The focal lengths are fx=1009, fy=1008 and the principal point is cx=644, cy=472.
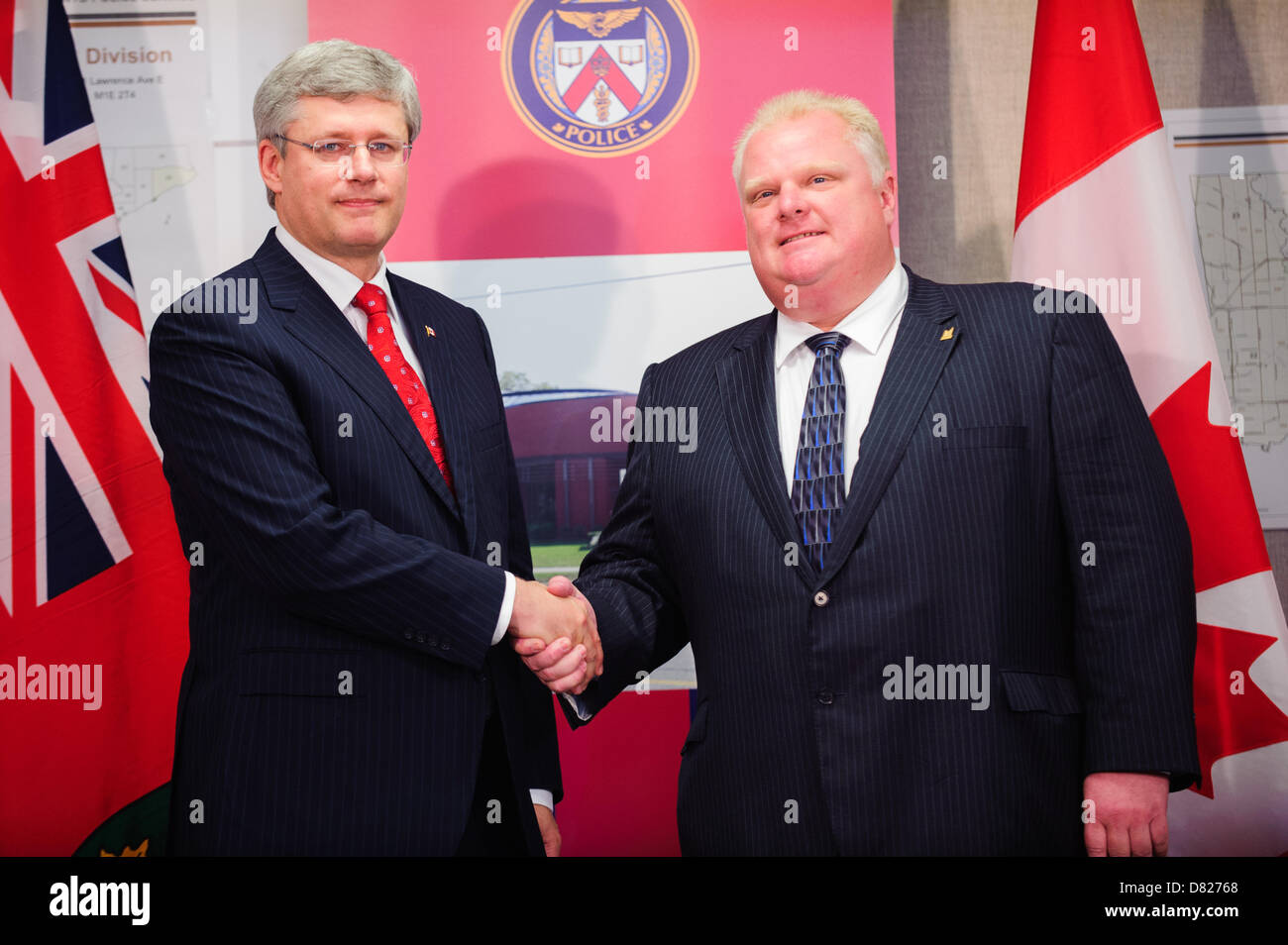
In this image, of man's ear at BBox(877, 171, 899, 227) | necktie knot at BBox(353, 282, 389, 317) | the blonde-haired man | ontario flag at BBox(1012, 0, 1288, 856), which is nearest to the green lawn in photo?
the blonde-haired man

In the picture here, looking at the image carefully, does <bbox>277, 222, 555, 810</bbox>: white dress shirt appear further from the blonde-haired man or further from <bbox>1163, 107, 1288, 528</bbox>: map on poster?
<bbox>1163, 107, 1288, 528</bbox>: map on poster

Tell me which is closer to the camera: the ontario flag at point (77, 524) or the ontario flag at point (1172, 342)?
the ontario flag at point (1172, 342)

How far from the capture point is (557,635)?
2059 mm

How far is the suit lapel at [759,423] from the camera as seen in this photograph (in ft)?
6.31

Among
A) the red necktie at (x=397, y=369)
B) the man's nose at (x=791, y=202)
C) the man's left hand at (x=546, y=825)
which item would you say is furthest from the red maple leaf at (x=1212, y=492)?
the red necktie at (x=397, y=369)

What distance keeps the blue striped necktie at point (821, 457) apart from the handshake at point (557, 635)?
1.72 ft

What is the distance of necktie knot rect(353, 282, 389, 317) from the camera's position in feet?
6.91

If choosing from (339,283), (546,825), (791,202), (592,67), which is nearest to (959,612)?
(791,202)

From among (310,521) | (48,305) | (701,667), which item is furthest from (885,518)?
(48,305)

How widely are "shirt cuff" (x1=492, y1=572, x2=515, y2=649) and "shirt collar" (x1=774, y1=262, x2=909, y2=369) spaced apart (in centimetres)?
72

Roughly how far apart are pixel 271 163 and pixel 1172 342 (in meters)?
2.27

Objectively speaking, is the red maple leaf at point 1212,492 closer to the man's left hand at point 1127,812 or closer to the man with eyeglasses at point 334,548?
the man's left hand at point 1127,812

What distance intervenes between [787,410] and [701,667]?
558mm

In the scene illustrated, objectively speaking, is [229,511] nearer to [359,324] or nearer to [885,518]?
[359,324]
